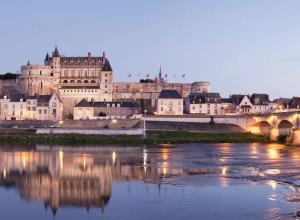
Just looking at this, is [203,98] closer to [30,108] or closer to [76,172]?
[30,108]

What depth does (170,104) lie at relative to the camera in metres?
74.4

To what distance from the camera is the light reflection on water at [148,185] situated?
19906 millimetres

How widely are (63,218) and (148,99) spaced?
66009 millimetres

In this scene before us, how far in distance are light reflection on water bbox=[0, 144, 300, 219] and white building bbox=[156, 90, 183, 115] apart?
34498 millimetres

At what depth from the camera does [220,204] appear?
21000 mm

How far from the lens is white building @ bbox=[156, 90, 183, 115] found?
2918 inches

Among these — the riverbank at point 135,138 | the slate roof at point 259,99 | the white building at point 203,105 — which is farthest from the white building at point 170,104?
the riverbank at point 135,138

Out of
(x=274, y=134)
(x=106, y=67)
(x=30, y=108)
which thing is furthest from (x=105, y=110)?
(x=274, y=134)

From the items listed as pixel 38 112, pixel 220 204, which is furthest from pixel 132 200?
pixel 38 112

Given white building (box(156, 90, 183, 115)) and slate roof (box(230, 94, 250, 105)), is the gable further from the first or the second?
white building (box(156, 90, 183, 115))

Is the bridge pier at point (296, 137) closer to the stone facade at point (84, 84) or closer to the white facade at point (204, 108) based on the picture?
the white facade at point (204, 108)

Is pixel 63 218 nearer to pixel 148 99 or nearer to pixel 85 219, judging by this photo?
pixel 85 219

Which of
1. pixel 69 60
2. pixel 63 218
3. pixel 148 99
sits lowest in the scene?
pixel 63 218

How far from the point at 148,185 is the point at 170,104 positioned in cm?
4945
